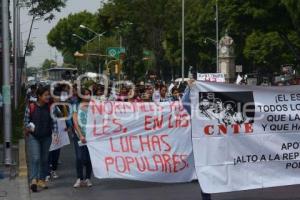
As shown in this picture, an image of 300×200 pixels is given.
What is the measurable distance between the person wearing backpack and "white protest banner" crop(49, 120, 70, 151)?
1698 mm

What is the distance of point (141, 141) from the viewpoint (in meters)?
10.3

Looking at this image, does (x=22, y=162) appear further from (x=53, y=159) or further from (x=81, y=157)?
(x=81, y=157)

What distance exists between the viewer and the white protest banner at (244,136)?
30.0 ft

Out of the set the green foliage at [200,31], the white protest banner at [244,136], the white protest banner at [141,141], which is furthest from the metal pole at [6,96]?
the green foliage at [200,31]

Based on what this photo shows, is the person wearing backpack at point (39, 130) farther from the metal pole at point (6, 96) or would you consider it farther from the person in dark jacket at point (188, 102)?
the metal pole at point (6, 96)

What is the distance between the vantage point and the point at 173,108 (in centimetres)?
1070

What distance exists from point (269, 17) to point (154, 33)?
63.7 feet

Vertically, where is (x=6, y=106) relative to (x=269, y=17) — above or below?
below

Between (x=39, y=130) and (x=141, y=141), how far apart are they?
5.59 ft

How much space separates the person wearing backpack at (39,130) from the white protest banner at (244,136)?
9.01 ft

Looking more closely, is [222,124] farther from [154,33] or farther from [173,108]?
[154,33]

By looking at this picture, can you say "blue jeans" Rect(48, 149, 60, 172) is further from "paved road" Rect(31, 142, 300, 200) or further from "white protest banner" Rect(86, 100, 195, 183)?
"white protest banner" Rect(86, 100, 195, 183)

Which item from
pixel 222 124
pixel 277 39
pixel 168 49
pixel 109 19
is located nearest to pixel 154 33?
pixel 109 19

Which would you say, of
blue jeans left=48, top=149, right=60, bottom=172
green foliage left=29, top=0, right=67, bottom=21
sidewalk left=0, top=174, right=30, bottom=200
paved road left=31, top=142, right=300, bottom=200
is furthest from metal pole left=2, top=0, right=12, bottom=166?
green foliage left=29, top=0, right=67, bottom=21
